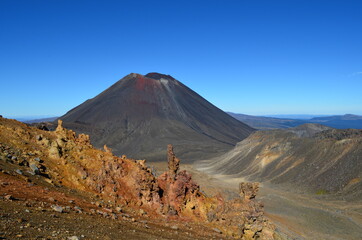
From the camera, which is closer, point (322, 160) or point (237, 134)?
point (322, 160)

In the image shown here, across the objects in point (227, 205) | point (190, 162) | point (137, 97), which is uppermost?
point (137, 97)

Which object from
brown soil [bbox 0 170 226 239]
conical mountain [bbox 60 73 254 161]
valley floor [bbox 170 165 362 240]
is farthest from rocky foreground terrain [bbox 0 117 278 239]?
conical mountain [bbox 60 73 254 161]

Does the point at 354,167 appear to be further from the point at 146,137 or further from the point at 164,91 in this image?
the point at 164,91

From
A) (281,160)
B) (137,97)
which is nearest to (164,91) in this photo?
(137,97)

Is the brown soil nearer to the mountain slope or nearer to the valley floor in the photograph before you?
the valley floor

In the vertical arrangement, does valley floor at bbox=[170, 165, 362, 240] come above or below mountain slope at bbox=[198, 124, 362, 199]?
below

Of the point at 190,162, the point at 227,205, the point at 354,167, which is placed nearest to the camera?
the point at 227,205
